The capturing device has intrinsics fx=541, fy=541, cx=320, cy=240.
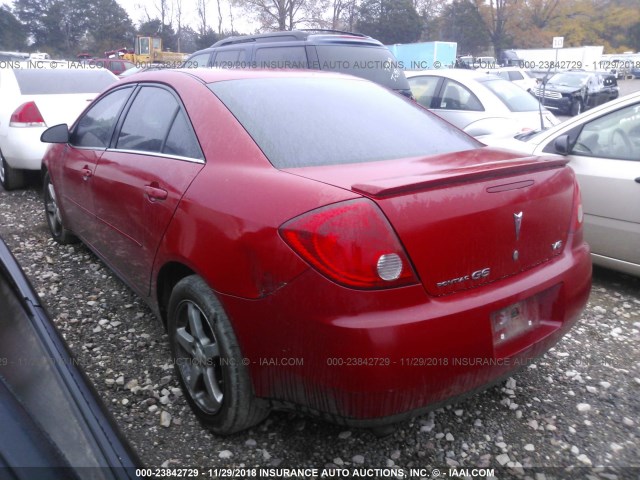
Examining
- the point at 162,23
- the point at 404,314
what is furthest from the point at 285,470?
the point at 162,23

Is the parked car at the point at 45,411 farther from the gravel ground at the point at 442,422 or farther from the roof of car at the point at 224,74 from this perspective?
the roof of car at the point at 224,74

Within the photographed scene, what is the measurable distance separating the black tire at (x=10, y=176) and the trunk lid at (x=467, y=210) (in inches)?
228

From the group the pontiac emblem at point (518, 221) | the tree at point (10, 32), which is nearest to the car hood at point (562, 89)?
the pontiac emblem at point (518, 221)

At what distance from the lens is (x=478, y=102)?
297 inches

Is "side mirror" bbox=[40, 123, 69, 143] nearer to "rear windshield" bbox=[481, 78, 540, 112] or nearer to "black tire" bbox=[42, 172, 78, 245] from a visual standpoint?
"black tire" bbox=[42, 172, 78, 245]

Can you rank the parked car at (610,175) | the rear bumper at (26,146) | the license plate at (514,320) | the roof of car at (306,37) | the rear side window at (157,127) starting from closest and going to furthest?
the license plate at (514,320) < the rear side window at (157,127) < the parked car at (610,175) < the rear bumper at (26,146) < the roof of car at (306,37)

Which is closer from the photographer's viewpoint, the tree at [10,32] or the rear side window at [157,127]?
the rear side window at [157,127]

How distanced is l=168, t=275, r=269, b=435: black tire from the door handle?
0.41m

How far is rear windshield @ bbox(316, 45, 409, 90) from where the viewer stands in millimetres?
7031

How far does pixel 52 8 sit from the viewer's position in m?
55.5

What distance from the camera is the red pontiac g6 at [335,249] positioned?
174 cm

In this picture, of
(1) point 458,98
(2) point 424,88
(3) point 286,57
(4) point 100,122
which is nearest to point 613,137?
(4) point 100,122

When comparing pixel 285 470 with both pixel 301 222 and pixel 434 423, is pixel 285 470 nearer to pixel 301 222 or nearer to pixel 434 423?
pixel 434 423

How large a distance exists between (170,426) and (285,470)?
23.9 inches
